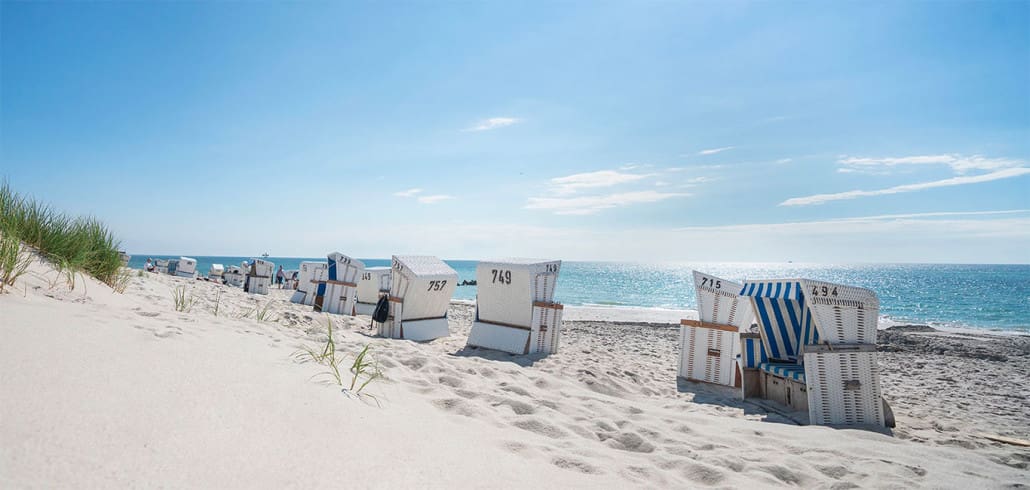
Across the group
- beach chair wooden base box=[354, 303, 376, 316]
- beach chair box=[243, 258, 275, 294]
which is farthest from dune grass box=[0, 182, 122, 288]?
beach chair box=[243, 258, 275, 294]

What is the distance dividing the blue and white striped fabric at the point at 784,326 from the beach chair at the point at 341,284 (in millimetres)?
12283

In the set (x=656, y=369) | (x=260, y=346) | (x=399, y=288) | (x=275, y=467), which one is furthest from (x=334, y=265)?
(x=275, y=467)

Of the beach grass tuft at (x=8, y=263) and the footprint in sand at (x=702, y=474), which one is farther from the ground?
the beach grass tuft at (x=8, y=263)

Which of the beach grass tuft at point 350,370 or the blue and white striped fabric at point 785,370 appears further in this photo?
the blue and white striped fabric at point 785,370

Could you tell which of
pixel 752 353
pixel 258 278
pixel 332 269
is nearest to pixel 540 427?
pixel 752 353

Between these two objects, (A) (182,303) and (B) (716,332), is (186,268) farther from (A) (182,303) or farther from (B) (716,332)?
(B) (716,332)

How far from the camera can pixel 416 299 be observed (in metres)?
10.9

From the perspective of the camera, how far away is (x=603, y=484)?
9.31 ft

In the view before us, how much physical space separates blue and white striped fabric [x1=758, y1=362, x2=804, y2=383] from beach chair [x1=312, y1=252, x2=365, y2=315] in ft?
40.8

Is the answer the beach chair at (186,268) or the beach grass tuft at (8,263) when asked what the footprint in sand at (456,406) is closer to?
the beach grass tuft at (8,263)

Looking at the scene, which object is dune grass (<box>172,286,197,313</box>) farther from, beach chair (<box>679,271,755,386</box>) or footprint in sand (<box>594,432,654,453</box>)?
beach chair (<box>679,271,755,386</box>)

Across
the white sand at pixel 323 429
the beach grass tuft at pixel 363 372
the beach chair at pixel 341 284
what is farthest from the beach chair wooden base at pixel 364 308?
the beach grass tuft at pixel 363 372

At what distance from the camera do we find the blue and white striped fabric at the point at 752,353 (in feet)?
24.0

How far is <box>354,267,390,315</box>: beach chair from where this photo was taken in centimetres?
1634
